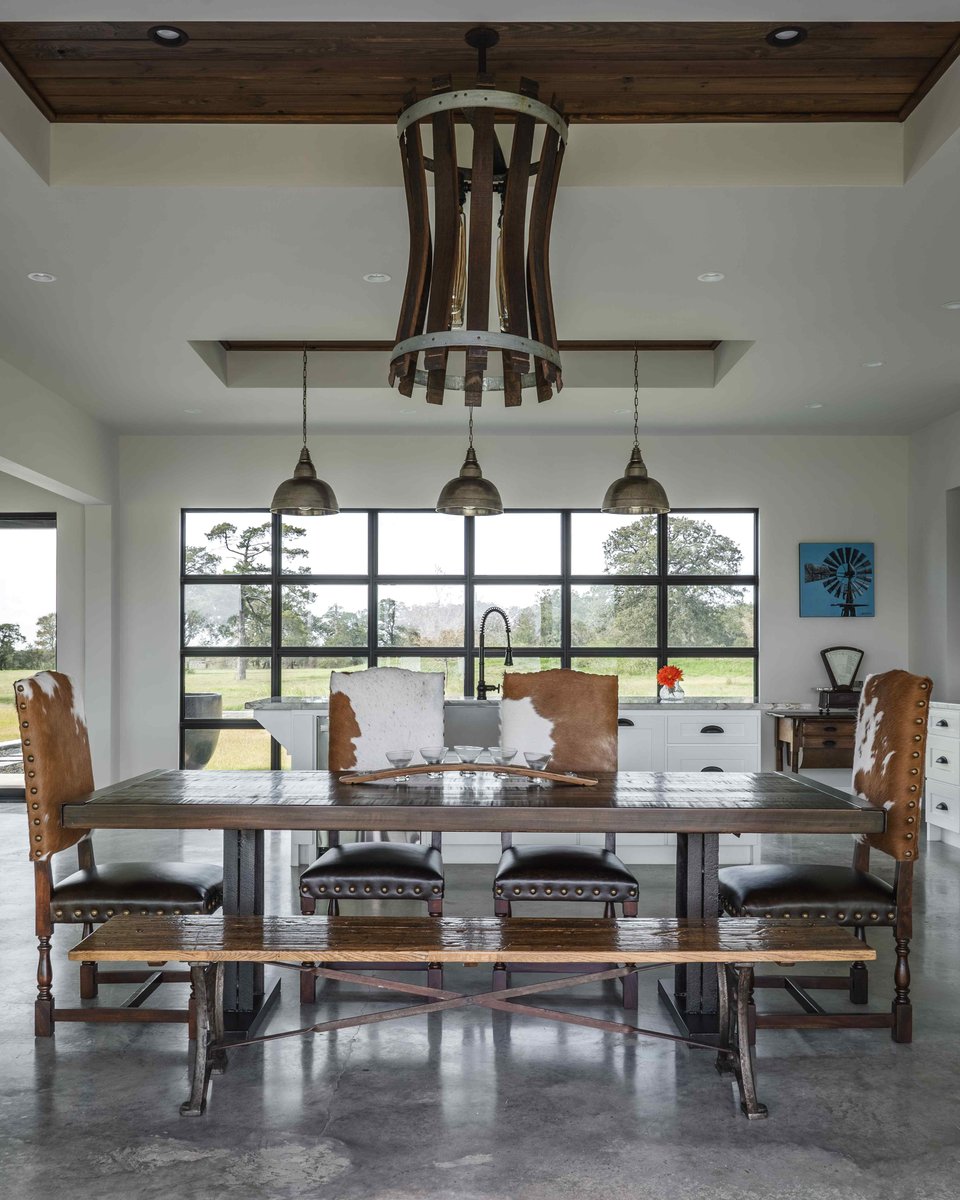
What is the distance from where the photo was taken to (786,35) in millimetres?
2811

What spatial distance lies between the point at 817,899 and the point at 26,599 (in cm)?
669

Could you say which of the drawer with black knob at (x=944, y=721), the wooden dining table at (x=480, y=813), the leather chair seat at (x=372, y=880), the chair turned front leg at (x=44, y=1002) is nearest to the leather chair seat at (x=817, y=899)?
the wooden dining table at (x=480, y=813)

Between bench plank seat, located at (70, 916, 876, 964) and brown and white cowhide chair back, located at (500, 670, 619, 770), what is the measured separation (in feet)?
4.30

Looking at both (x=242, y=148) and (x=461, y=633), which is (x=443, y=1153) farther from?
(x=461, y=633)

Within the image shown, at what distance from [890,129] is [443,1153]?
327 centimetres

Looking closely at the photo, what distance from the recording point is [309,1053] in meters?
2.96

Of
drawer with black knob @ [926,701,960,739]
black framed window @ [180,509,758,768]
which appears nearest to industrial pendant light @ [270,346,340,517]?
black framed window @ [180,509,758,768]

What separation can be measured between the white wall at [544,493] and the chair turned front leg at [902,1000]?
4414mm

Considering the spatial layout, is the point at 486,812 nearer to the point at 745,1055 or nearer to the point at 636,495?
the point at 745,1055

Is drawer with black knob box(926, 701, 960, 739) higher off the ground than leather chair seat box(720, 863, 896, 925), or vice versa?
drawer with black knob box(926, 701, 960, 739)

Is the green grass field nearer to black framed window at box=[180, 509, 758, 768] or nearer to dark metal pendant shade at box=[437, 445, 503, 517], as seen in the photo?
black framed window at box=[180, 509, 758, 768]

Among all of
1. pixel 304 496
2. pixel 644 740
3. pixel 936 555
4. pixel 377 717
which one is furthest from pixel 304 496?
pixel 936 555

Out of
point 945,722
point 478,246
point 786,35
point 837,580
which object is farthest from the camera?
point 837,580

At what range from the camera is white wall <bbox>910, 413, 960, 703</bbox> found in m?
6.65
